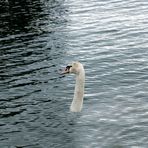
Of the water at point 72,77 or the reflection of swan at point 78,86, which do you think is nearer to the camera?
the water at point 72,77

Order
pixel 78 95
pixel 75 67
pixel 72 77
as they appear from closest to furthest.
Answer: pixel 75 67 < pixel 78 95 < pixel 72 77

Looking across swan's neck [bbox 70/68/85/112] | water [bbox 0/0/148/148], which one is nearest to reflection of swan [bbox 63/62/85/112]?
swan's neck [bbox 70/68/85/112]

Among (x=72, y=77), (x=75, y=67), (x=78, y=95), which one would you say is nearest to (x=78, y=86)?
(x=78, y=95)

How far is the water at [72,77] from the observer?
2130 centimetres

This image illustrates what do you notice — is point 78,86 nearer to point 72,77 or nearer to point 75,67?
point 75,67

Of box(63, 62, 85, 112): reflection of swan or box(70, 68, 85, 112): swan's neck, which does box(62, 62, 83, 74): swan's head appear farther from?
box(70, 68, 85, 112): swan's neck

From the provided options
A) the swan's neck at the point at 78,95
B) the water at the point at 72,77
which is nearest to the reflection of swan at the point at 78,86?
the swan's neck at the point at 78,95

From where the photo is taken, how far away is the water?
21297 mm

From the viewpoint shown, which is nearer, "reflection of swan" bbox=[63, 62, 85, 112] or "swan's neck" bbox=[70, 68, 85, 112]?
"reflection of swan" bbox=[63, 62, 85, 112]

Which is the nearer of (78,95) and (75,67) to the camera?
(75,67)

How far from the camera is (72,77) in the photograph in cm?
2938

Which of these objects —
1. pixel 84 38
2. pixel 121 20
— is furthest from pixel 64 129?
pixel 121 20

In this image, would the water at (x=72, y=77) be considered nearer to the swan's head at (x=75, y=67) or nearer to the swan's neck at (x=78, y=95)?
the swan's neck at (x=78, y=95)

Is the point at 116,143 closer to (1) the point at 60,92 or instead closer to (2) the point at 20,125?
(2) the point at 20,125
